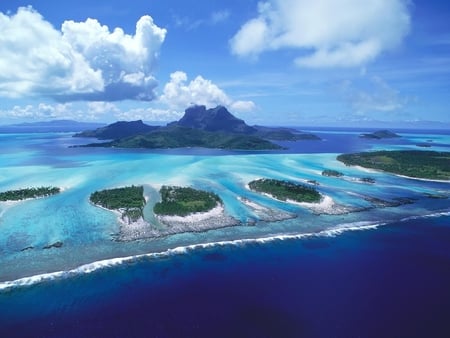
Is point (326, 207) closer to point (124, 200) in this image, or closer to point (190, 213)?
point (190, 213)

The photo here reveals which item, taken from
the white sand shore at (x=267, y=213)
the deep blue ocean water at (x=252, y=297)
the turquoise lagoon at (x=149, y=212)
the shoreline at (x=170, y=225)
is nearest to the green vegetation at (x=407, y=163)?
the turquoise lagoon at (x=149, y=212)

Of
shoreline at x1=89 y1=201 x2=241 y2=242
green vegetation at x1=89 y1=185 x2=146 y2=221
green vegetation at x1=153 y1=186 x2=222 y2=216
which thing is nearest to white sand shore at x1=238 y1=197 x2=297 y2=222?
shoreline at x1=89 y1=201 x2=241 y2=242

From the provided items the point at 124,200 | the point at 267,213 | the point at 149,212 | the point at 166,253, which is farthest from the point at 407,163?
the point at 166,253

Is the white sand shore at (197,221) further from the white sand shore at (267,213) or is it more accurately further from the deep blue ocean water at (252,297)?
the deep blue ocean water at (252,297)

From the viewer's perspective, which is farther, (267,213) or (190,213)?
(267,213)

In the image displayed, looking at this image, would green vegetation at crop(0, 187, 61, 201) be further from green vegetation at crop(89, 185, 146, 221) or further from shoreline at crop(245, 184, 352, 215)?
shoreline at crop(245, 184, 352, 215)


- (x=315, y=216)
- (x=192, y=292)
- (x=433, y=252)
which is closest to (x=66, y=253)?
(x=192, y=292)

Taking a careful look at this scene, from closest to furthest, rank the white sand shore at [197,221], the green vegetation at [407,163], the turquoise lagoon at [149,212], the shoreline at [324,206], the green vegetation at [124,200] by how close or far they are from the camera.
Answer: the turquoise lagoon at [149,212]
the white sand shore at [197,221]
the green vegetation at [124,200]
the shoreline at [324,206]
the green vegetation at [407,163]
